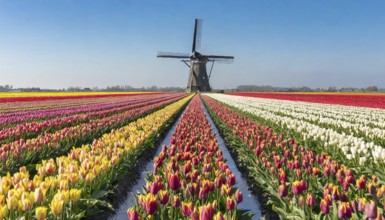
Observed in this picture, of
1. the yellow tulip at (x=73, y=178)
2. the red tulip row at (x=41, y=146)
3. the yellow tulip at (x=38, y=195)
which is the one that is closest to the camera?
the yellow tulip at (x=38, y=195)

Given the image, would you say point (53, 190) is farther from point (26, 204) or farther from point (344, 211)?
point (344, 211)

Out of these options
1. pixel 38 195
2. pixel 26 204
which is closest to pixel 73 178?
pixel 38 195

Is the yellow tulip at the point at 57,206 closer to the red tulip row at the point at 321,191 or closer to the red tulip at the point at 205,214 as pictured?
the red tulip at the point at 205,214

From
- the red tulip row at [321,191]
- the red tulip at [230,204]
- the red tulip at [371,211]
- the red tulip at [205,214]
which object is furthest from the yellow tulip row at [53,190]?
the red tulip at [371,211]

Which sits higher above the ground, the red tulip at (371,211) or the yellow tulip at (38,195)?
the red tulip at (371,211)

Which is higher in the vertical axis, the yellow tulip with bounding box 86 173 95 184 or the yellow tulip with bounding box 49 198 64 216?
the yellow tulip with bounding box 49 198 64 216

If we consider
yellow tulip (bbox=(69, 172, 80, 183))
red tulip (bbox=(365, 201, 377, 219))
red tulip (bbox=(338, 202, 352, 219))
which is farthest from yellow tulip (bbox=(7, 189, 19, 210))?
red tulip (bbox=(365, 201, 377, 219))

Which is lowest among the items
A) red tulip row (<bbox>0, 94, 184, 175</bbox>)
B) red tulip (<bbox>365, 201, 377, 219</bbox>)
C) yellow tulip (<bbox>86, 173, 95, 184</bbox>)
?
red tulip row (<bbox>0, 94, 184, 175</bbox>)

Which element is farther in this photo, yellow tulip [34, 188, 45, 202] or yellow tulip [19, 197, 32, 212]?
yellow tulip [34, 188, 45, 202]

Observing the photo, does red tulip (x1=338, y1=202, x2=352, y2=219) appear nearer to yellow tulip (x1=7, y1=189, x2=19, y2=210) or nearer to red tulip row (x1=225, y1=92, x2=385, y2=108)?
yellow tulip (x1=7, y1=189, x2=19, y2=210)

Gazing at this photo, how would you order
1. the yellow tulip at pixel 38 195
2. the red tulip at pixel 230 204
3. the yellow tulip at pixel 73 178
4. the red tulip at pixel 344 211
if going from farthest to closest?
1. the yellow tulip at pixel 73 178
2. the yellow tulip at pixel 38 195
3. the red tulip at pixel 230 204
4. the red tulip at pixel 344 211

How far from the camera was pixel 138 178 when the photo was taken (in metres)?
6.93

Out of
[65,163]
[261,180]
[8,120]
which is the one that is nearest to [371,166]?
[261,180]

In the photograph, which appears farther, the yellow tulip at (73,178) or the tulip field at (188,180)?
the yellow tulip at (73,178)
